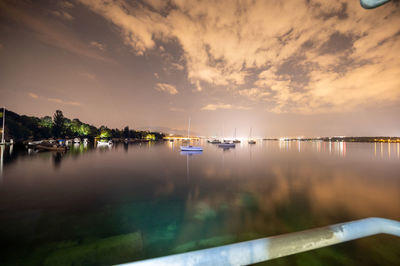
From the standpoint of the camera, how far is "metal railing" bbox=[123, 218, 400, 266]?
4.59 feet

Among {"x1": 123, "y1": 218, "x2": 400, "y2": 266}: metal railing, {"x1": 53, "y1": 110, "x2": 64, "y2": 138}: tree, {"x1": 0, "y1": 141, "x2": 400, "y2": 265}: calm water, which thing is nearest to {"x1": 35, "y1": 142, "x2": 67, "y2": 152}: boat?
{"x1": 0, "y1": 141, "x2": 400, "y2": 265}: calm water

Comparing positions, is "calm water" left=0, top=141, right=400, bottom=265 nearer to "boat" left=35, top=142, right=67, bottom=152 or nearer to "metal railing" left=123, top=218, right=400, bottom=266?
"metal railing" left=123, top=218, right=400, bottom=266

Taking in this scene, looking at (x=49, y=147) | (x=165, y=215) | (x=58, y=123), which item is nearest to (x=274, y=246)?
(x=165, y=215)

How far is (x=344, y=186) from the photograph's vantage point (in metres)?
17.0

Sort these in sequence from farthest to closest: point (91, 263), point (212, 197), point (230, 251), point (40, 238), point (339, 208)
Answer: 1. point (212, 197)
2. point (339, 208)
3. point (40, 238)
4. point (91, 263)
5. point (230, 251)

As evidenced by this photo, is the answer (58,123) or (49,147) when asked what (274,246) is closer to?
(49,147)

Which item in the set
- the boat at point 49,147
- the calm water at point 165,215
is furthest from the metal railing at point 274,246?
the boat at point 49,147

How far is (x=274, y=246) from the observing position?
1661 millimetres

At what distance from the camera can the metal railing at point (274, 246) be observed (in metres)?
1.40

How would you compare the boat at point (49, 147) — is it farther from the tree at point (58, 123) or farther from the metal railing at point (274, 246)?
the tree at point (58, 123)

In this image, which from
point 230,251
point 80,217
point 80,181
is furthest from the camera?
point 80,181

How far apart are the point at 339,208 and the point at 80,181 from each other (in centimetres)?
2190

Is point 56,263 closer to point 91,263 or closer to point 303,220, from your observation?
point 91,263

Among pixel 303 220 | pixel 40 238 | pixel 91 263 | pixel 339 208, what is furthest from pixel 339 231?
pixel 339 208
